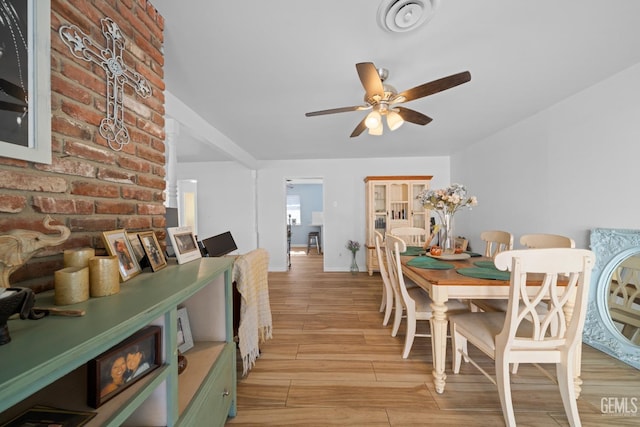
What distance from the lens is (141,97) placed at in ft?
4.04

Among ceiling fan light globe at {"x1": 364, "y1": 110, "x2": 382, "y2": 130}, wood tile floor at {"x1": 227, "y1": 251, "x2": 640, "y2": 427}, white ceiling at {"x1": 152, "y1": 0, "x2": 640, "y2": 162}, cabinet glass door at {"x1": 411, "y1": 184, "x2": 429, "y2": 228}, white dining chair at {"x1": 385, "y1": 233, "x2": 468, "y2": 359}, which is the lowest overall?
wood tile floor at {"x1": 227, "y1": 251, "x2": 640, "y2": 427}

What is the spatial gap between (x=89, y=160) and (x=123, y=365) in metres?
0.79

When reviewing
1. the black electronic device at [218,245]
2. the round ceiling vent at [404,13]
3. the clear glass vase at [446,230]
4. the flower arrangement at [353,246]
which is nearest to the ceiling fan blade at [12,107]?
the black electronic device at [218,245]

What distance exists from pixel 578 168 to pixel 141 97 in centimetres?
353

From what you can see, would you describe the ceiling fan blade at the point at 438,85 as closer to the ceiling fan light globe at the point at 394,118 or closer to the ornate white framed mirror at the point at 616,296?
the ceiling fan light globe at the point at 394,118

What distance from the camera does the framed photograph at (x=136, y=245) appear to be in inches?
40.9

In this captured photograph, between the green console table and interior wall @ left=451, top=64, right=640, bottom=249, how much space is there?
10.0 feet

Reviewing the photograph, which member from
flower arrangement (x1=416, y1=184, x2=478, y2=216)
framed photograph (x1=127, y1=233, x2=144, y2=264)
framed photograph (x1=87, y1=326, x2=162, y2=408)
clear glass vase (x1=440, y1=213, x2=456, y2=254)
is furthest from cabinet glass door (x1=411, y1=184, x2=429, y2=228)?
framed photograph (x1=87, y1=326, x2=162, y2=408)

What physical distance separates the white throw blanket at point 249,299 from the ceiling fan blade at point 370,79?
1.42 m

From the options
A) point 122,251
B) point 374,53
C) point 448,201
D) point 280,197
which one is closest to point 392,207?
point 280,197

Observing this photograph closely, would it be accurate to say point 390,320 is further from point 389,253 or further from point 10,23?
point 10,23

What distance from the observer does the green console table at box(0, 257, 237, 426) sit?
0.44m

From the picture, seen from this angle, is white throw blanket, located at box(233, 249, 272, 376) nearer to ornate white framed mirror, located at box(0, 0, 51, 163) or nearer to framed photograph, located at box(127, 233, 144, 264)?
framed photograph, located at box(127, 233, 144, 264)

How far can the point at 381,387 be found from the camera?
1603 millimetres
